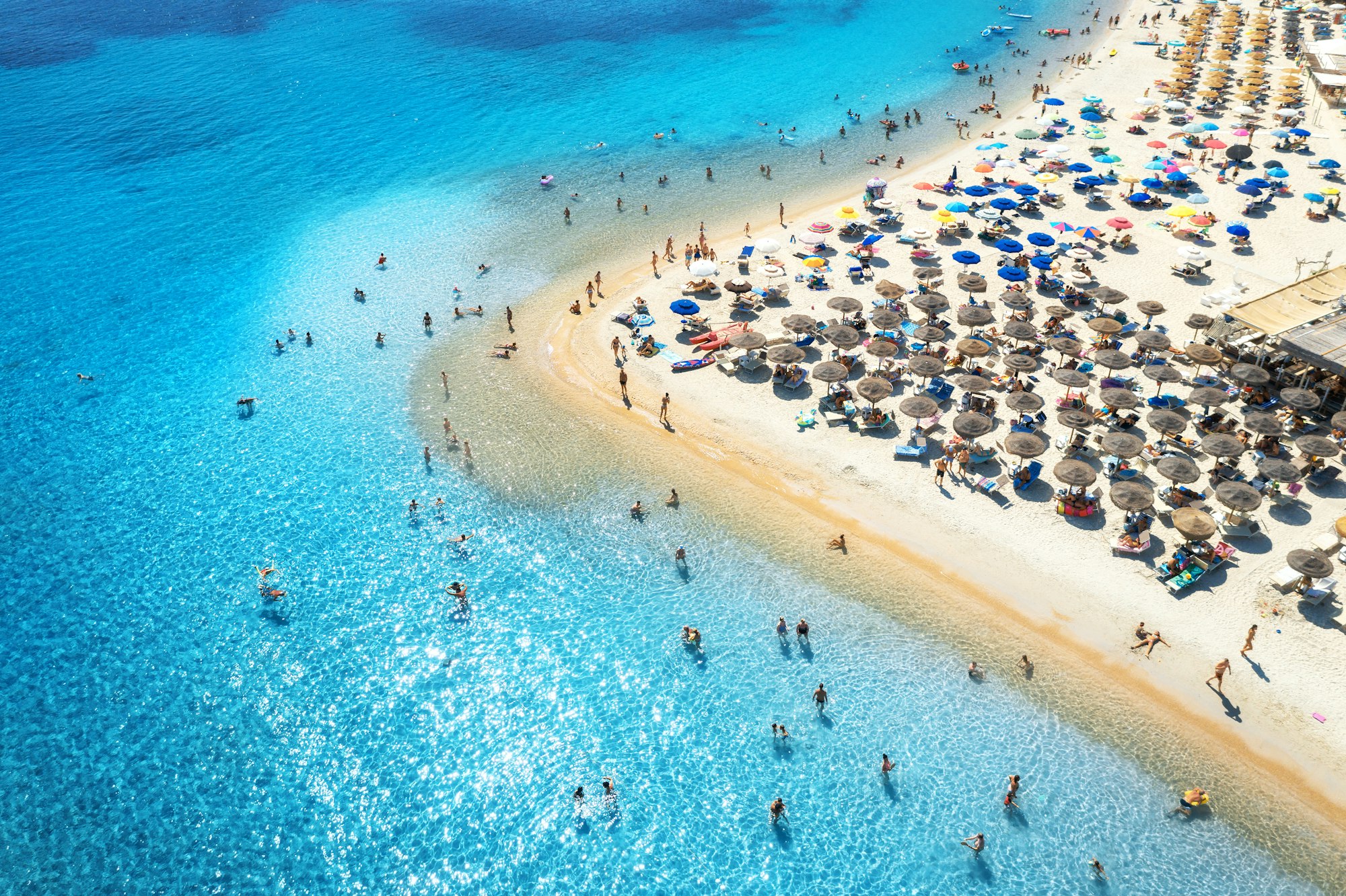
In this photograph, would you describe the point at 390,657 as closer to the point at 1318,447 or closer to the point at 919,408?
the point at 919,408

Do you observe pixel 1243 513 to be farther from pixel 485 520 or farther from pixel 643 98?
pixel 643 98

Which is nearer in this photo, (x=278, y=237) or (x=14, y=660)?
(x=14, y=660)

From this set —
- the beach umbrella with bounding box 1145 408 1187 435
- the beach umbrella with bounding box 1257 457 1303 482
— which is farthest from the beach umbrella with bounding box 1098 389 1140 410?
the beach umbrella with bounding box 1257 457 1303 482

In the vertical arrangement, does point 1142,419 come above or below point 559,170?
below

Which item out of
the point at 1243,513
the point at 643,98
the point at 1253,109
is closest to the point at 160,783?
the point at 1243,513

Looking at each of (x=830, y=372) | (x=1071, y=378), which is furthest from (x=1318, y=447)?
(x=830, y=372)

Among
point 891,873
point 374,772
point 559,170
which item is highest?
point 559,170

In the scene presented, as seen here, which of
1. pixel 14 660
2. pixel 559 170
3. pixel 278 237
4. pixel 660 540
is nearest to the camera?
pixel 14 660

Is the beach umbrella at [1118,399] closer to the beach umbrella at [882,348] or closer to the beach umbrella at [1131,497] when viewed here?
the beach umbrella at [1131,497]
